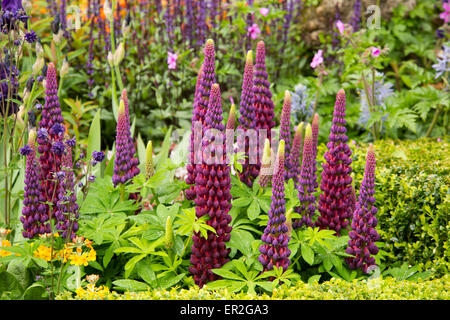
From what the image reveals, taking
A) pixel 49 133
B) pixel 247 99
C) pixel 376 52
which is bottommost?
pixel 49 133

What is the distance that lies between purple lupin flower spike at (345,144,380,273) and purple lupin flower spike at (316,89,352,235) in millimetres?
180

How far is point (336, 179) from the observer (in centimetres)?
298

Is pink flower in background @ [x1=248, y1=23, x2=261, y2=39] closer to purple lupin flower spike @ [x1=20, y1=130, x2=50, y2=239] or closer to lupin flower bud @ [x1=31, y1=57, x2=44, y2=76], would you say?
lupin flower bud @ [x1=31, y1=57, x2=44, y2=76]

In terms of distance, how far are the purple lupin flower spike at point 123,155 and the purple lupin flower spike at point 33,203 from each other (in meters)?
0.42

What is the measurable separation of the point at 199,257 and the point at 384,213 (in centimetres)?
139

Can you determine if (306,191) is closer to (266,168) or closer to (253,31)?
(266,168)

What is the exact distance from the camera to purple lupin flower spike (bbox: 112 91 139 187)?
2977 mm

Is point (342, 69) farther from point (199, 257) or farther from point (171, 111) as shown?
point (199, 257)

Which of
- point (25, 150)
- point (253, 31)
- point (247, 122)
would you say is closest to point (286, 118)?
point (247, 122)

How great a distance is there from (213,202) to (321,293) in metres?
0.67

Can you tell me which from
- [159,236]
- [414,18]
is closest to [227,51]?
[414,18]

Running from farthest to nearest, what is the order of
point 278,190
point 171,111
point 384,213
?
point 171,111
point 384,213
point 278,190

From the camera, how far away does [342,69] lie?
6.23m

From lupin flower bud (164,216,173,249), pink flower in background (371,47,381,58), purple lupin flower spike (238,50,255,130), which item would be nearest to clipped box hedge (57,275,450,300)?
lupin flower bud (164,216,173,249)
